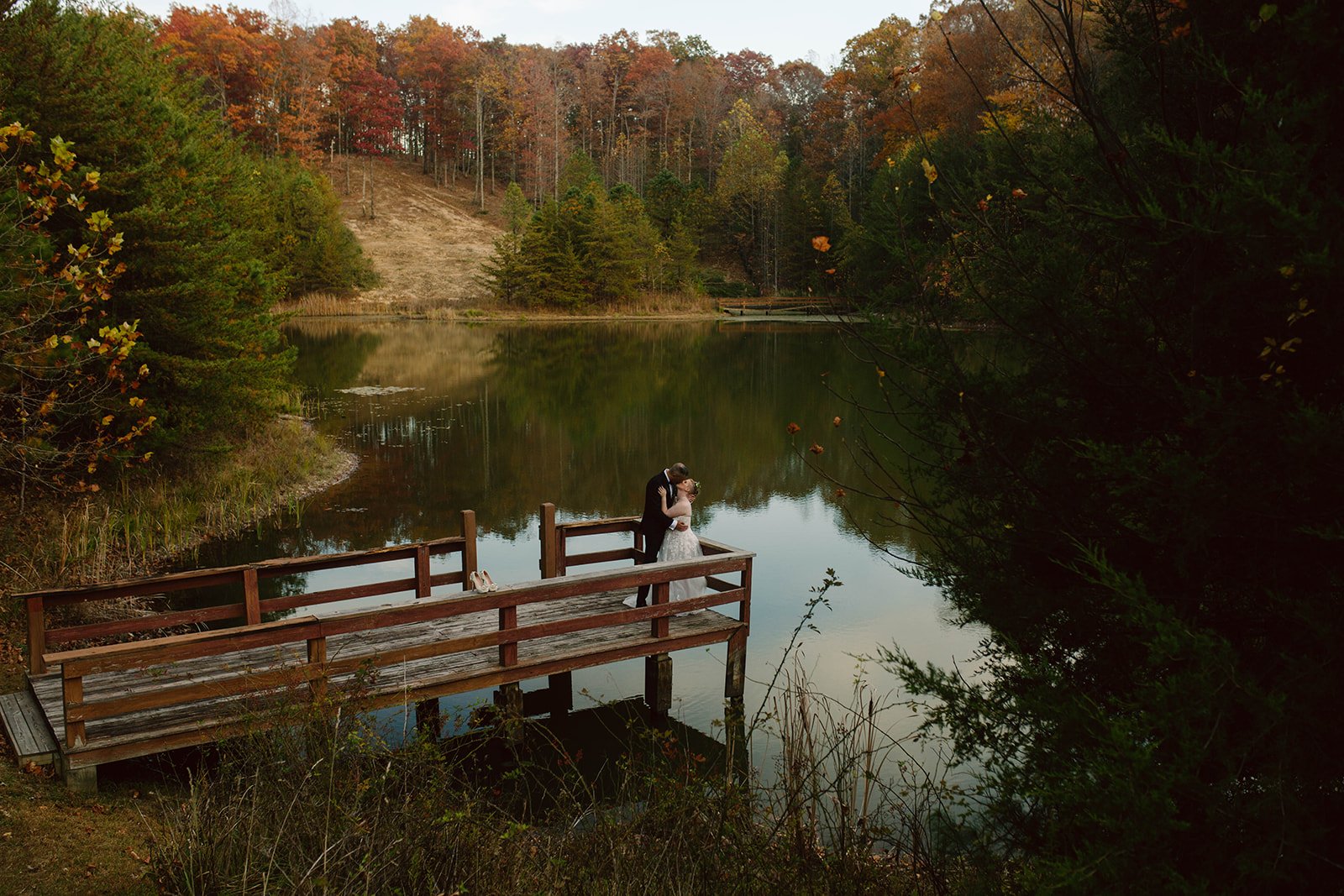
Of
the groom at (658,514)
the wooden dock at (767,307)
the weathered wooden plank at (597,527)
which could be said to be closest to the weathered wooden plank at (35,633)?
the weathered wooden plank at (597,527)

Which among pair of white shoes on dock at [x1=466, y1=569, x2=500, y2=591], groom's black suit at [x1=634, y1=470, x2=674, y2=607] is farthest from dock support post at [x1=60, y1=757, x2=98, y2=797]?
groom's black suit at [x1=634, y1=470, x2=674, y2=607]

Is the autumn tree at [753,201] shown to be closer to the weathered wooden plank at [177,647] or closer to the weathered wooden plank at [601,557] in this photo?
the weathered wooden plank at [601,557]

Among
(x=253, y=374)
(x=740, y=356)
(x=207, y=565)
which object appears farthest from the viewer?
(x=740, y=356)

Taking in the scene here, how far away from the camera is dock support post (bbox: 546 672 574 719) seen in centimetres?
1108

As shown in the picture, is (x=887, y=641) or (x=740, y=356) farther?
(x=740, y=356)

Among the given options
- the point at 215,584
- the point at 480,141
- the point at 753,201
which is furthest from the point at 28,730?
the point at 480,141

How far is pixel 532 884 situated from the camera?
16.0 feet

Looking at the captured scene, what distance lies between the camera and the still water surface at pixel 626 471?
42.7 ft

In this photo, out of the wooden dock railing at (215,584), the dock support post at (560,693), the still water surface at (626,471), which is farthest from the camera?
the still water surface at (626,471)

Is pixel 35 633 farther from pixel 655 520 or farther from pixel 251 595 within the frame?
pixel 655 520

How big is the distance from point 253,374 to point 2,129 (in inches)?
353

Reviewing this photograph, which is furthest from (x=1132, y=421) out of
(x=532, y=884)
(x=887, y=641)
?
(x=887, y=641)

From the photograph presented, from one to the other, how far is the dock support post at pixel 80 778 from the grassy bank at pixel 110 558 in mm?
79

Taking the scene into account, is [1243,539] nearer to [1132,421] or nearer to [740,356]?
[1132,421]
